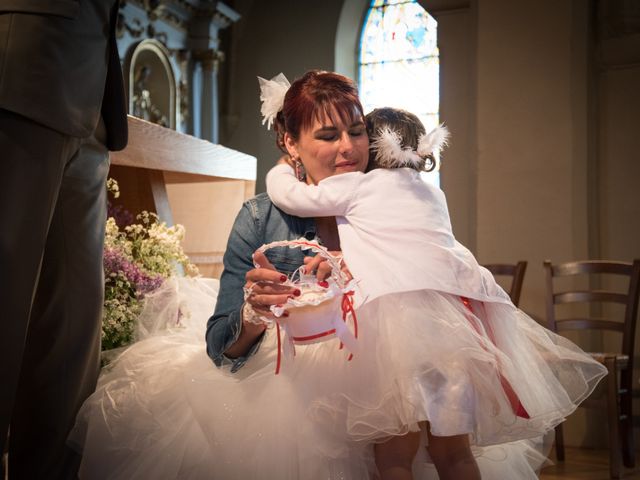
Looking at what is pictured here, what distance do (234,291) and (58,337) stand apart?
489 mm

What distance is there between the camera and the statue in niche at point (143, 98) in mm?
8469

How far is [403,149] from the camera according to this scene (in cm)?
195

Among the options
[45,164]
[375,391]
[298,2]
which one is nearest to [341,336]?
[375,391]

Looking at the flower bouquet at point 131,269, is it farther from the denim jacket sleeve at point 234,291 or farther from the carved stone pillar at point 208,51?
the carved stone pillar at point 208,51

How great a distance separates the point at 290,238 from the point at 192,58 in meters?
8.12

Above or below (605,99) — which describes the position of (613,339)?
below

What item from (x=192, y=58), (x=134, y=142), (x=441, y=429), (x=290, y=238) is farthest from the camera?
(x=192, y=58)

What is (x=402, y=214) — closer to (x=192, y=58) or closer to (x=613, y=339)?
(x=613, y=339)

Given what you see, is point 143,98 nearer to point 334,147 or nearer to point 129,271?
point 129,271

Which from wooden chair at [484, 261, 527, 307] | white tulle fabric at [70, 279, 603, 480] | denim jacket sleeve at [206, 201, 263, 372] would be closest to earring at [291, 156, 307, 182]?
denim jacket sleeve at [206, 201, 263, 372]

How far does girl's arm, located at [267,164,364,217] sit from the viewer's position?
187 centimetres

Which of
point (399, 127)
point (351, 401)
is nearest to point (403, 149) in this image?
point (399, 127)

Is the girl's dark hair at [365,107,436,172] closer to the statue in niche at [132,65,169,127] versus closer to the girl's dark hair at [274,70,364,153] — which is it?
the girl's dark hair at [274,70,364,153]

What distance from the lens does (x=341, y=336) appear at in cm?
163
